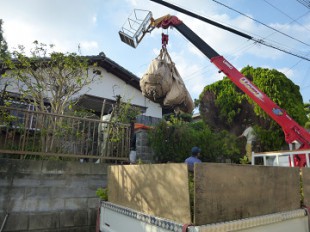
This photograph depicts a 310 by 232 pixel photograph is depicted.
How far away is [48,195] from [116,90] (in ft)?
28.5

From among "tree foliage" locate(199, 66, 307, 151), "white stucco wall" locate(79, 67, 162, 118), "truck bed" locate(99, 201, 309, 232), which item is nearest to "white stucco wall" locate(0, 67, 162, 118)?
"white stucco wall" locate(79, 67, 162, 118)

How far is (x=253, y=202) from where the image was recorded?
188 centimetres

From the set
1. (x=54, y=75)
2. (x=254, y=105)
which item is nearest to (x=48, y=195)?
(x=54, y=75)

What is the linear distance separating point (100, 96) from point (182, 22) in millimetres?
5793

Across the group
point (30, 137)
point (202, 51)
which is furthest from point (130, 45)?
point (30, 137)

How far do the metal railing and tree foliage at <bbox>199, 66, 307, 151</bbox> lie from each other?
7.62 m

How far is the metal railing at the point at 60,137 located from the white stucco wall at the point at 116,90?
586 centimetres

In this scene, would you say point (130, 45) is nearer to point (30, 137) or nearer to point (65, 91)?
point (65, 91)

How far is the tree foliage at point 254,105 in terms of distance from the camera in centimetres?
1088

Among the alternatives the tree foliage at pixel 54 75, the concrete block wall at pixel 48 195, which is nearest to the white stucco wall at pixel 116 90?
the tree foliage at pixel 54 75

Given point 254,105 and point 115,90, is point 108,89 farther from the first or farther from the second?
point 254,105

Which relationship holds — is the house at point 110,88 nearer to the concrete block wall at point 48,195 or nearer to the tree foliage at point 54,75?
the tree foliage at point 54,75

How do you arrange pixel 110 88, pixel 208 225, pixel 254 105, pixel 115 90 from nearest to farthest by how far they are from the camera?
pixel 208 225, pixel 254 105, pixel 110 88, pixel 115 90

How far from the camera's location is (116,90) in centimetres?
1279
